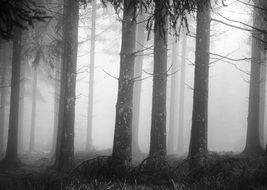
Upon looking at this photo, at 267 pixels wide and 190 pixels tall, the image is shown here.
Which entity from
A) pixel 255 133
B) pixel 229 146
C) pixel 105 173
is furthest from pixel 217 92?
pixel 105 173

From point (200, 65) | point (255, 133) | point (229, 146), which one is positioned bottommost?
point (229, 146)

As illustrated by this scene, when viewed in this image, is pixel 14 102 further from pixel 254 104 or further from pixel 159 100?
pixel 254 104

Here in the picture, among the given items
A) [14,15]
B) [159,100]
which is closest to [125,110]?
[159,100]

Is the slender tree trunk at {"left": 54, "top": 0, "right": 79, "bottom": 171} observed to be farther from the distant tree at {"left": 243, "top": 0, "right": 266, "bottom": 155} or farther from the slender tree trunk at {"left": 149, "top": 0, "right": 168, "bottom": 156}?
the distant tree at {"left": 243, "top": 0, "right": 266, "bottom": 155}

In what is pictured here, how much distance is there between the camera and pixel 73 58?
41.5ft

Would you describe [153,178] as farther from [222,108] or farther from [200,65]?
[222,108]

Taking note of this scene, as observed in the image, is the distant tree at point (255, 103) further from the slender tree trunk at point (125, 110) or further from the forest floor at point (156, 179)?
the slender tree trunk at point (125, 110)

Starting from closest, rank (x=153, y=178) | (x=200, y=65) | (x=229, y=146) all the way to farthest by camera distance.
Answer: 1. (x=153, y=178)
2. (x=200, y=65)
3. (x=229, y=146)

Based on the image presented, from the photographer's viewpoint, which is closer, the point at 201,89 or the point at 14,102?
A: the point at 201,89

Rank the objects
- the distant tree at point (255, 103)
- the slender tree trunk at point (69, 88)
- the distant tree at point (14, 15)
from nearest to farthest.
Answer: the distant tree at point (14, 15)
the slender tree trunk at point (69, 88)
the distant tree at point (255, 103)

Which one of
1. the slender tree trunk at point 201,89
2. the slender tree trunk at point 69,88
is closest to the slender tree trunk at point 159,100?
the slender tree trunk at point 201,89

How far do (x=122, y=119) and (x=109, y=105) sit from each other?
46740 mm

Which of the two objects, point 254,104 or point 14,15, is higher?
point 14,15

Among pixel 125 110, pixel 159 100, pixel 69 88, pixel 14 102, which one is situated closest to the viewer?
→ pixel 125 110
